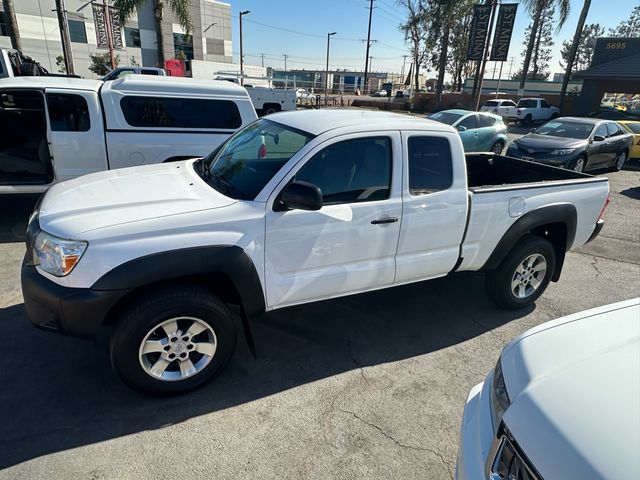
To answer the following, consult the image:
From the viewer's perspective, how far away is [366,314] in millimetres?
4094

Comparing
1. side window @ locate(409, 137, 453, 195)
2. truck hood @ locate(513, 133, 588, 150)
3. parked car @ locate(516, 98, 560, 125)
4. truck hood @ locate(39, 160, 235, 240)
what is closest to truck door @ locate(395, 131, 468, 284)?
side window @ locate(409, 137, 453, 195)

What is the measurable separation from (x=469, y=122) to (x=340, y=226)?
442 inches

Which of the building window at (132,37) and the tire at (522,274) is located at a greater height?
the building window at (132,37)

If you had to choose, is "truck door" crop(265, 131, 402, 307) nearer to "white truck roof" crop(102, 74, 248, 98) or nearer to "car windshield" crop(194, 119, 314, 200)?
"car windshield" crop(194, 119, 314, 200)

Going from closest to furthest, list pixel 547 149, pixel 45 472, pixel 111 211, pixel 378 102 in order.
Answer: pixel 45 472
pixel 111 211
pixel 547 149
pixel 378 102

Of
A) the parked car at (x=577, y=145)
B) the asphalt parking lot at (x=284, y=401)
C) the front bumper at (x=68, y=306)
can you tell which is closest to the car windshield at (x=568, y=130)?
the parked car at (x=577, y=145)

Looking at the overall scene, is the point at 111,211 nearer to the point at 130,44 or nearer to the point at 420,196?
the point at 420,196

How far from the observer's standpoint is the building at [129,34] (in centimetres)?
3416

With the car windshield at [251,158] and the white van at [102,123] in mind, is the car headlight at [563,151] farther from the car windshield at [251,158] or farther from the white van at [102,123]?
the car windshield at [251,158]

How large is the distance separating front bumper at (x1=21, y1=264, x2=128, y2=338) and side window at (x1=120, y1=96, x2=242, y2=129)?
4.12 meters

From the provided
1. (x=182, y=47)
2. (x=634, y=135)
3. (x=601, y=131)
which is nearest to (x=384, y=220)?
(x=601, y=131)

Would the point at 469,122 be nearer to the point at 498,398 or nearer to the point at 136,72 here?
the point at 498,398

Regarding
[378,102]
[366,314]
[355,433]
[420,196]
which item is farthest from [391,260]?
[378,102]

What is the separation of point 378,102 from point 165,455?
131ft
